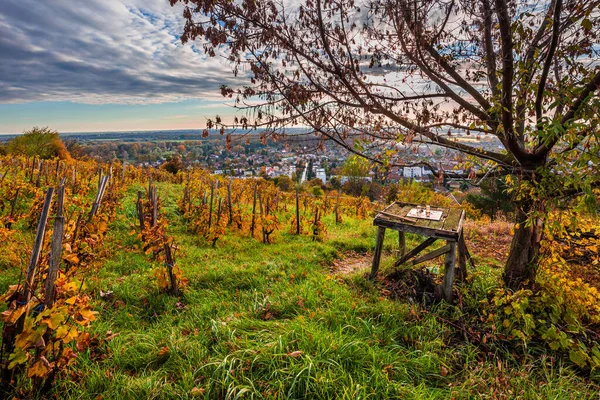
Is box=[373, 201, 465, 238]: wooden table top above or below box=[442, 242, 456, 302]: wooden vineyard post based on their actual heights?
above

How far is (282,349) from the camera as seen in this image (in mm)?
2896

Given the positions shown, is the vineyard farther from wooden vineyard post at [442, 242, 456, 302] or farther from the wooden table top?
the wooden table top

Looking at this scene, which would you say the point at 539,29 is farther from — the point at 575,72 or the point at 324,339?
the point at 324,339

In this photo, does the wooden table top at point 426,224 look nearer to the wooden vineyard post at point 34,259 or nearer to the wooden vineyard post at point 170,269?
the wooden vineyard post at point 170,269

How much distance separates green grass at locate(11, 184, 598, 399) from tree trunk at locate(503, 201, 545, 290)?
0.47m

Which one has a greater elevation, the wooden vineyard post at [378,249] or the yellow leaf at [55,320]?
the yellow leaf at [55,320]

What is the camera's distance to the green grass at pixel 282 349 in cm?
257

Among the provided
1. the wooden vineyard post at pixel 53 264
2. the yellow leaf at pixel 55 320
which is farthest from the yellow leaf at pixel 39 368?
the wooden vineyard post at pixel 53 264

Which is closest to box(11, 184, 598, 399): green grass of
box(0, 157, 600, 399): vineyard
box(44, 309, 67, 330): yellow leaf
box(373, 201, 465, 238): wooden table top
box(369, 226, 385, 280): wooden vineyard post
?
box(0, 157, 600, 399): vineyard

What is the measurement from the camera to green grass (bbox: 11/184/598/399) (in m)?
2.57

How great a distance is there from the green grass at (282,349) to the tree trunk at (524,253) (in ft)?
1.55

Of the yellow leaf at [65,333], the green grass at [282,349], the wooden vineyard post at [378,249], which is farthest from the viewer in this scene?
the wooden vineyard post at [378,249]

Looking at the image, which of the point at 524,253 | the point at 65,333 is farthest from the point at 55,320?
the point at 524,253

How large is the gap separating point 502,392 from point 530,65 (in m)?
3.21
